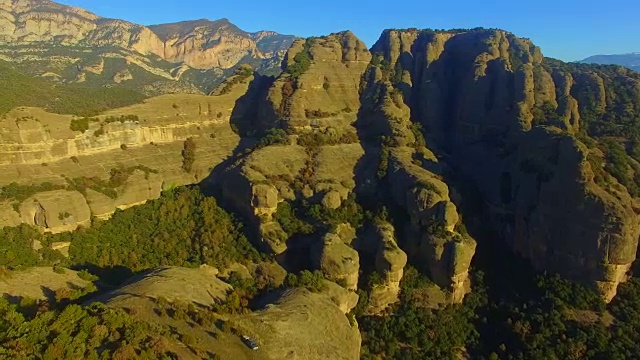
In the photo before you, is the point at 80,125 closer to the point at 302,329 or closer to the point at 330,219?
the point at 330,219

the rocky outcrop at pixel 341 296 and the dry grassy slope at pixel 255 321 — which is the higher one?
the dry grassy slope at pixel 255 321

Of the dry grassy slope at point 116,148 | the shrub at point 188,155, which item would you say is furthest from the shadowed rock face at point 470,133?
the shrub at point 188,155

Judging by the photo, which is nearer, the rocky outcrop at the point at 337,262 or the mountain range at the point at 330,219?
the mountain range at the point at 330,219

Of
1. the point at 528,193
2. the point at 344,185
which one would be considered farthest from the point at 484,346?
the point at 344,185

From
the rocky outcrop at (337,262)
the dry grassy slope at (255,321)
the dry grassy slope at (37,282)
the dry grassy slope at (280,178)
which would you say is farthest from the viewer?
the dry grassy slope at (280,178)

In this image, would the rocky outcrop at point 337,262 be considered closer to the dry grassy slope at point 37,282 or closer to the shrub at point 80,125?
the dry grassy slope at point 37,282

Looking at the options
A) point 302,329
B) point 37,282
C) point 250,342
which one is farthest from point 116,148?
point 250,342
